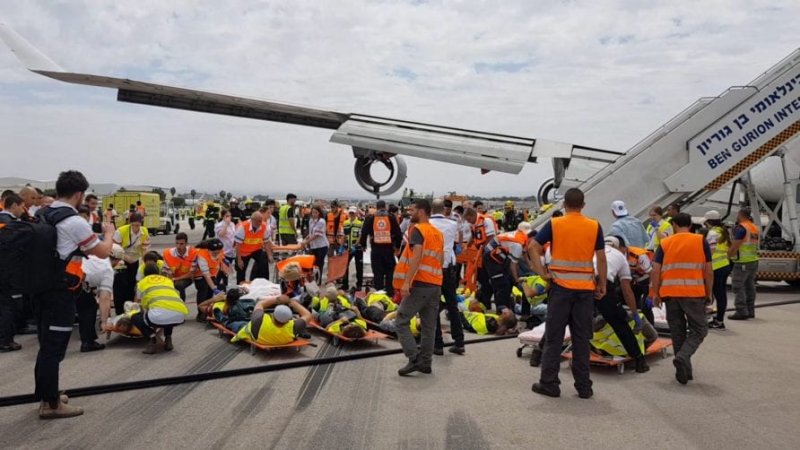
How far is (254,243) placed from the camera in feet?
37.8

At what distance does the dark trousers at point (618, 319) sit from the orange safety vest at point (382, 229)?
564 centimetres

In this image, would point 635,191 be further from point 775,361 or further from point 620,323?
point 620,323

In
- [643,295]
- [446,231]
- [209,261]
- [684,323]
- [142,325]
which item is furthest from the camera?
[209,261]

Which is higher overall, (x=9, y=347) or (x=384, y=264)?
(x=384, y=264)

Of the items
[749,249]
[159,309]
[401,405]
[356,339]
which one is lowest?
[401,405]

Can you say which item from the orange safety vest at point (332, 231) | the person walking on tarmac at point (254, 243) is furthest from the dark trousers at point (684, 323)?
the orange safety vest at point (332, 231)

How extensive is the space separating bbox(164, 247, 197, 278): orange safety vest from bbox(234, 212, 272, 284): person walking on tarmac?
150 centimetres

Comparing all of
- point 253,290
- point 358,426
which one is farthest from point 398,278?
point 253,290

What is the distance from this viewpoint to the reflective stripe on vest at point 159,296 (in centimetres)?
767

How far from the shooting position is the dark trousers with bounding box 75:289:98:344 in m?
7.71

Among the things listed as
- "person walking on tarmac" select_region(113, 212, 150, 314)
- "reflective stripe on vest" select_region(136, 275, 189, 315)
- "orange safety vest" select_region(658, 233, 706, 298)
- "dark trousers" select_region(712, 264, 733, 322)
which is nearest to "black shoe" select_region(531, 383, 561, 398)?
"orange safety vest" select_region(658, 233, 706, 298)

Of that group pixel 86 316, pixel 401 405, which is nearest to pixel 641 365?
pixel 401 405

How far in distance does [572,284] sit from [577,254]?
1.00 feet

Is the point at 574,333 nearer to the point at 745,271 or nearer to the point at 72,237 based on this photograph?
the point at 72,237
